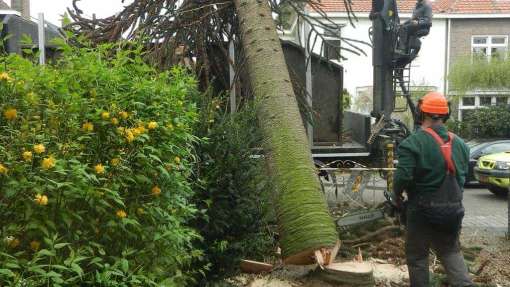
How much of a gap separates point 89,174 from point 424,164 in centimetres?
279

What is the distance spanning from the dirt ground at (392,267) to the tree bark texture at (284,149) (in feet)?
0.63

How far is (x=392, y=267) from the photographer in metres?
5.76

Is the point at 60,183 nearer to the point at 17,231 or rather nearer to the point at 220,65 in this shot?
the point at 17,231

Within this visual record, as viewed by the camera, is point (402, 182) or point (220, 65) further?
point (220, 65)

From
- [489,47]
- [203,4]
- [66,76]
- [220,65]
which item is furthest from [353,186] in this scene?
[489,47]

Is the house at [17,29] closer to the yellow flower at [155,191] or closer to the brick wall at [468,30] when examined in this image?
the yellow flower at [155,191]

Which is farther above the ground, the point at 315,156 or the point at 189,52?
the point at 189,52

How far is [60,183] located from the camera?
2.08 metres

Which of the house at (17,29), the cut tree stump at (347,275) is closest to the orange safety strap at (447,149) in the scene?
the cut tree stump at (347,275)

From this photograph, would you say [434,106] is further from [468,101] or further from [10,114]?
[468,101]

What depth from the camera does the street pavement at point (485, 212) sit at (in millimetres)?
9102

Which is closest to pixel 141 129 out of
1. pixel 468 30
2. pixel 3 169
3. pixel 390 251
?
pixel 3 169

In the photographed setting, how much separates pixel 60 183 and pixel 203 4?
5.34 metres

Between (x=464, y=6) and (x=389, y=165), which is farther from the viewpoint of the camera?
(x=464, y=6)
